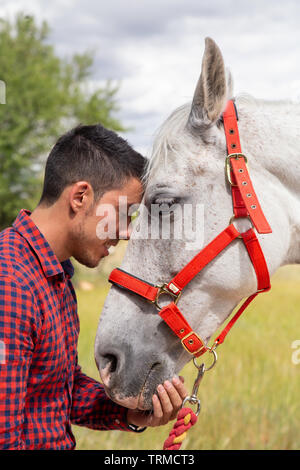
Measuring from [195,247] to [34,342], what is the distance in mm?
831

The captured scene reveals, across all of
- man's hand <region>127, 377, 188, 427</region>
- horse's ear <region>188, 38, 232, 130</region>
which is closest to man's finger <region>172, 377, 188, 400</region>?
man's hand <region>127, 377, 188, 427</region>

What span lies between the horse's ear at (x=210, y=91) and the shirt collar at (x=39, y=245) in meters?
0.89

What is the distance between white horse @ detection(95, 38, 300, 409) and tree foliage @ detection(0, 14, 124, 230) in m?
18.3

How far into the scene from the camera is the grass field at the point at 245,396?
448 cm

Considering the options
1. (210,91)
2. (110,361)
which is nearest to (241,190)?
(210,91)

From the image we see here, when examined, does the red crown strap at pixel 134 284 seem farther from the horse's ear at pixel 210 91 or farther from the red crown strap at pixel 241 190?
the horse's ear at pixel 210 91

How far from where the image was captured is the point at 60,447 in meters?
2.25

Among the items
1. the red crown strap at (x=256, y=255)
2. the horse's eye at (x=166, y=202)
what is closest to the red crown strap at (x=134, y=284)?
the horse's eye at (x=166, y=202)

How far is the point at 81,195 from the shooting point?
2330 mm

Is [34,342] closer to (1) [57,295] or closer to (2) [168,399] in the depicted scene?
(1) [57,295]

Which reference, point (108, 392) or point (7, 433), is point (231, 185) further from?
point (7, 433)

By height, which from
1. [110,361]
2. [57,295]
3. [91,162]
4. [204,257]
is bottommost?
[110,361]

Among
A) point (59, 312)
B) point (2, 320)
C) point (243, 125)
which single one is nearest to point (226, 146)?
point (243, 125)

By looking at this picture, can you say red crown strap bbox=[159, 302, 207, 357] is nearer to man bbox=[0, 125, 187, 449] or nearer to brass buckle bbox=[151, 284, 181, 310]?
brass buckle bbox=[151, 284, 181, 310]
